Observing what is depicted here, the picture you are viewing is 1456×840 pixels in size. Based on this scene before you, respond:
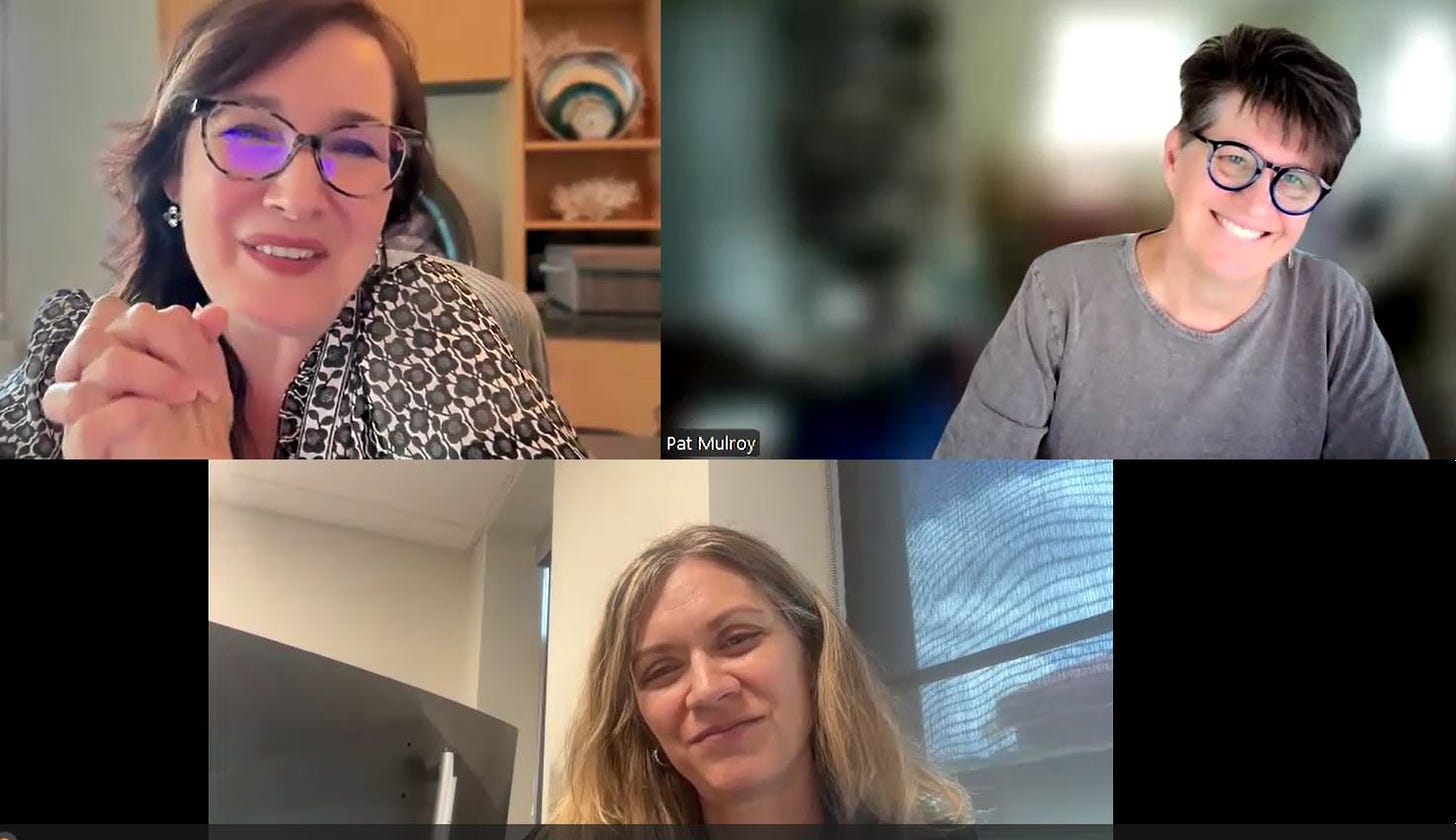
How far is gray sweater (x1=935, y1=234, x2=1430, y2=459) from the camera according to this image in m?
1.73

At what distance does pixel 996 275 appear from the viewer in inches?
67.8

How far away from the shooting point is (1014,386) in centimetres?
174

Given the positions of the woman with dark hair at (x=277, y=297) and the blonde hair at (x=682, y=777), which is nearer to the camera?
the woman with dark hair at (x=277, y=297)

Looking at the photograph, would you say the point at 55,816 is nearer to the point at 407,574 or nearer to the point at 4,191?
the point at 407,574

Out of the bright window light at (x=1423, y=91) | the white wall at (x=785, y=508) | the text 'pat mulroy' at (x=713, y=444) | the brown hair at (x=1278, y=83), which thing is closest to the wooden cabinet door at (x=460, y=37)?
the text 'pat mulroy' at (x=713, y=444)

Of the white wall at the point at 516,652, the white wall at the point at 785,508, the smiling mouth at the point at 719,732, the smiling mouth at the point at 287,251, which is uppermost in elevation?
the smiling mouth at the point at 287,251

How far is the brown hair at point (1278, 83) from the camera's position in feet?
5.54

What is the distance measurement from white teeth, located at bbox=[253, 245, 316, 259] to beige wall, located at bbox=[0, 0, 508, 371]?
246 mm

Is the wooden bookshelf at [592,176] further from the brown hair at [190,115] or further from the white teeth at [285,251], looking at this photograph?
the white teeth at [285,251]

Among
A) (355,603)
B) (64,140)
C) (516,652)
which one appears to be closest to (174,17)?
(64,140)

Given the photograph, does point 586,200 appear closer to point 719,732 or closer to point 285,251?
point 285,251

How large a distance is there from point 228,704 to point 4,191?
883 mm

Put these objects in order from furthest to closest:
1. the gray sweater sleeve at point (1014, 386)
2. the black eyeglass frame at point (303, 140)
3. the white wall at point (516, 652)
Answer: the white wall at point (516, 652), the gray sweater sleeve at point (1014, 386), the black eyeglass frame at point (303, 140)

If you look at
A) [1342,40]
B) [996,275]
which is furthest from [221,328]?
[1342,40]
